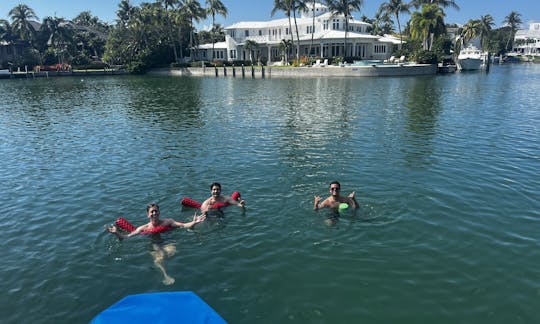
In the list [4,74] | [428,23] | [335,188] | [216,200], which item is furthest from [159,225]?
[4,74]

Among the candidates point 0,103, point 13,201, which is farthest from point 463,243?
point 0,103

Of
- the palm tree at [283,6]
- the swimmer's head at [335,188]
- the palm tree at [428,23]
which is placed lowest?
the swimmer's head at [335,188]

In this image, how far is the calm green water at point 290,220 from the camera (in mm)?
7941

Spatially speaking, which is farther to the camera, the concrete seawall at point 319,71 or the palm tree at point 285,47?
the palm tree at point 285,47

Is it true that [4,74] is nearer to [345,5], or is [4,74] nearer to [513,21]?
[345,5]

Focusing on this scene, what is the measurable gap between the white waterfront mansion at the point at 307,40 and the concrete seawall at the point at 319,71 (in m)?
9.70

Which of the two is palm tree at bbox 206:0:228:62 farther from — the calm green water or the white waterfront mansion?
the calm green water

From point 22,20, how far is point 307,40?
65397mm

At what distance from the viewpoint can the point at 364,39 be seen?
78312 millimetres

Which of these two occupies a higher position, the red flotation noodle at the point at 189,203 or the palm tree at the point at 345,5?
the palm tree at the point at 345,5

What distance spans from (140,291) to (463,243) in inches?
311

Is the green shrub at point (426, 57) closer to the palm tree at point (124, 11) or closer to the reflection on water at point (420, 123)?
the reflection on water at point (420, 123)

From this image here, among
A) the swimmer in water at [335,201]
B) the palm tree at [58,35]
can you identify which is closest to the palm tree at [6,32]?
the palm tree at [58,35]

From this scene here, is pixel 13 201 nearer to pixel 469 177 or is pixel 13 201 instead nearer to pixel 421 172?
pixel 421 172
